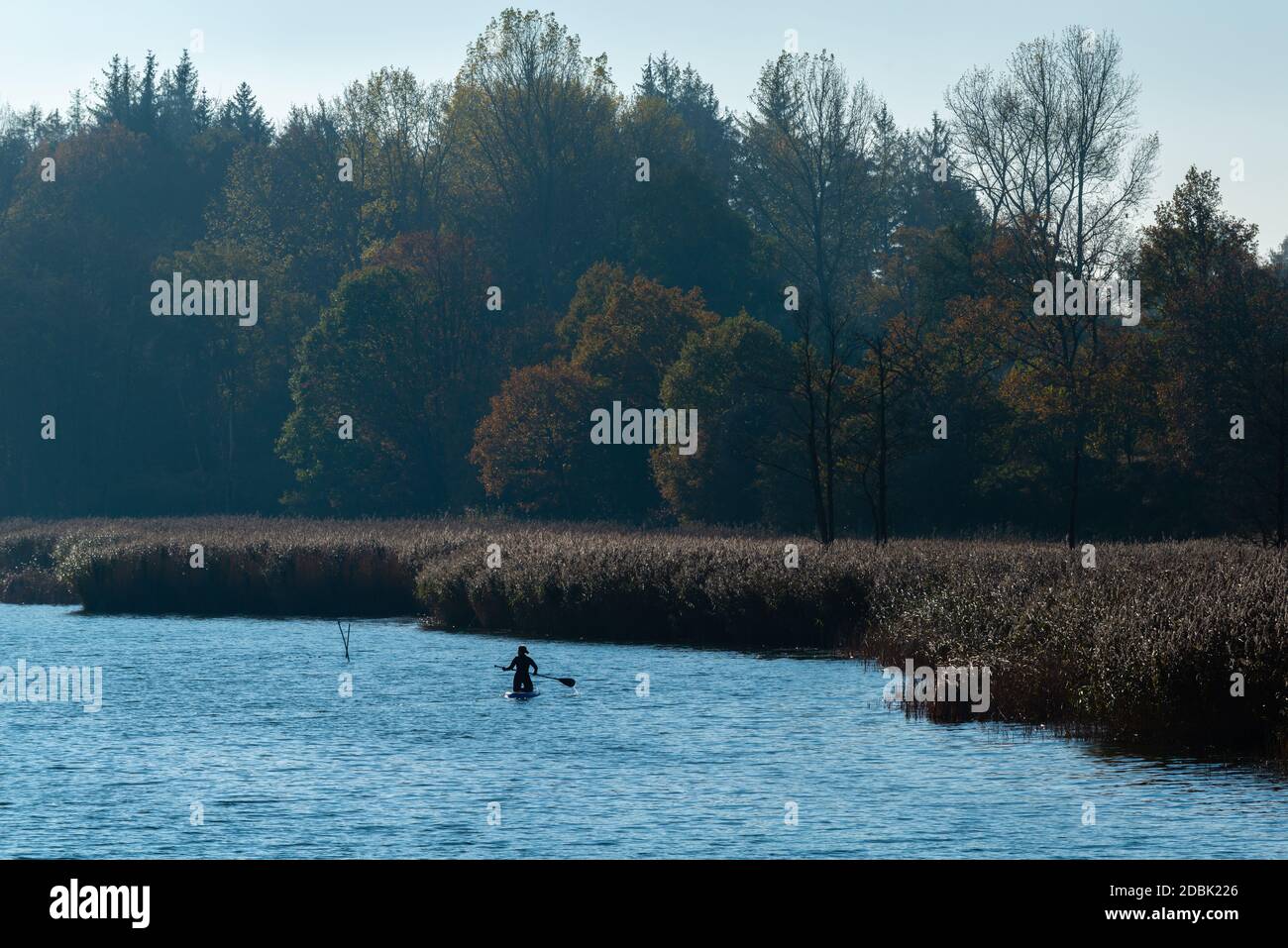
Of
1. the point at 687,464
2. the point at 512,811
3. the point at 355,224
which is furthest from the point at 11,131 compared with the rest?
the point at 512,811

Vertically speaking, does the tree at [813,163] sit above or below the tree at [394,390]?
above

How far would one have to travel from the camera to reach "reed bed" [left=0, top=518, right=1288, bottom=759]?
23.4 m

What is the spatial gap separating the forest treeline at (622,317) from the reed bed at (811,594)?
9.66 meters

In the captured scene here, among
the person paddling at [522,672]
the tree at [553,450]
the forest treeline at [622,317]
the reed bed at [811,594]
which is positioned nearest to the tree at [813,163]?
the forest treeline at [622,317]

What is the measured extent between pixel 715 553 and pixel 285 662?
11.0 metres

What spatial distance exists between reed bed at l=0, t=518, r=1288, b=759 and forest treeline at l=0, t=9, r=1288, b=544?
9660 millimetres

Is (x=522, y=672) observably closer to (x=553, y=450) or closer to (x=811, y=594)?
(x=811, y=594)

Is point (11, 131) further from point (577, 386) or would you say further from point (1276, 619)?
point (1276, 619)

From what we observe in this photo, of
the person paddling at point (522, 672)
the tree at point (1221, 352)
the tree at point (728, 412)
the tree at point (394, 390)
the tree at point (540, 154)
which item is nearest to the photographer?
the person paddling at point (522, 672)

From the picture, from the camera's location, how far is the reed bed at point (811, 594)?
76.6 ft

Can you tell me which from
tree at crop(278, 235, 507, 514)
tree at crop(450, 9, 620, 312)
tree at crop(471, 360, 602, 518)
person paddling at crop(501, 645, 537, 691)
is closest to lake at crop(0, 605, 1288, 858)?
person paddling at crop(501, 645, 537, 691)

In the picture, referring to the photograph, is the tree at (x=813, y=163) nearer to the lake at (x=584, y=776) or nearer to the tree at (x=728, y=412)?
the tree at (x=728, y=412)

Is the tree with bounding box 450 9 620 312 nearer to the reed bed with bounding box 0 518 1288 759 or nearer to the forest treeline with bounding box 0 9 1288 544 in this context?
the forest treeline with bounding box 0 9 1288 544

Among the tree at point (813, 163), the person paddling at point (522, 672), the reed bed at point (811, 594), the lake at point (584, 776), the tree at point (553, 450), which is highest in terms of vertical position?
the tree at point (813, 163)
